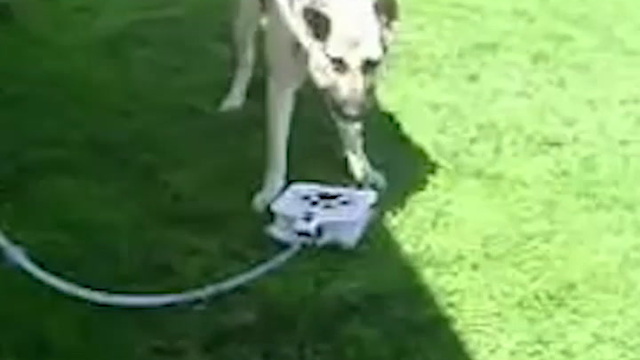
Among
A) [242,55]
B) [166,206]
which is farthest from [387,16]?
[242,55]

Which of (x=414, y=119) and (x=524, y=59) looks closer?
(x=414, y=119)

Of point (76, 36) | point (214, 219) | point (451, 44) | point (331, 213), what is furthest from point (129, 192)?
point (451, 44)

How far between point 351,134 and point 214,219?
429 millimetres

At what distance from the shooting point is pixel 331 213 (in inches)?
146

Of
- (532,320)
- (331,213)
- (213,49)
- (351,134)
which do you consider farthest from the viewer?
(213,49)

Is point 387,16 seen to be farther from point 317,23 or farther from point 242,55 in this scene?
point 242,55

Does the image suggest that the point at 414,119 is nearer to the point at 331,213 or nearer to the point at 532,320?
the point at 331,213

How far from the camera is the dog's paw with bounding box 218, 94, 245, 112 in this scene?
445 cm

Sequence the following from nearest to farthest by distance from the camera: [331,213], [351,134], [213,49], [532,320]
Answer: [532,320]
[331,213]
[351,134]
[213,49]

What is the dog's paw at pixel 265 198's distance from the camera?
3842 mm

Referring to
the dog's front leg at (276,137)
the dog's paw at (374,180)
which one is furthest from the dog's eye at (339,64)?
the dog's paw at (374,180)

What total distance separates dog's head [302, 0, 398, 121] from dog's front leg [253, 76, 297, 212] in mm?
234

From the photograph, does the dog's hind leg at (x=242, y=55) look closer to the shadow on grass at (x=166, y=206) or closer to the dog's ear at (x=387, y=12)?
the shadow on grass at (x=166, y=206)

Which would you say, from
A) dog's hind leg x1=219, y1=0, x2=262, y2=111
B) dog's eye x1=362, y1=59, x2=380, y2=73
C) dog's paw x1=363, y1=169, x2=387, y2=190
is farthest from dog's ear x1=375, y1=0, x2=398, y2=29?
dog's hind leg x1=219, y1=0, x2=262, y2=111
